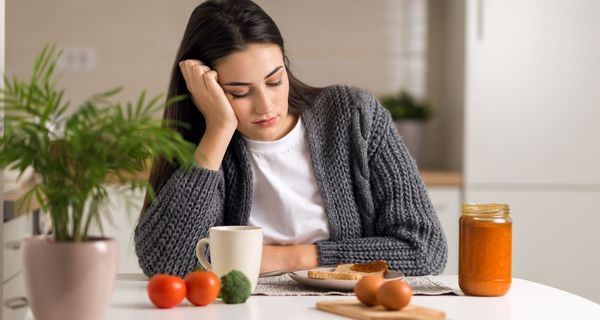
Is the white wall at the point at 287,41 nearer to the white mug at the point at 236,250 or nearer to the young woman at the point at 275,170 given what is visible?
the young woman at the point at 275,170

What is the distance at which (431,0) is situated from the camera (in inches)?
159

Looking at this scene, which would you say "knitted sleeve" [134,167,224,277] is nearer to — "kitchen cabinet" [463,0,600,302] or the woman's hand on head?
the woman's hand on head

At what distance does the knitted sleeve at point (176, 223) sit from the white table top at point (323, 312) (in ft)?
0.83

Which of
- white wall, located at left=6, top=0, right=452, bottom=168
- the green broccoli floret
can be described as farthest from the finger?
white wall, located at left=6, top=0, right=452, bottom=168

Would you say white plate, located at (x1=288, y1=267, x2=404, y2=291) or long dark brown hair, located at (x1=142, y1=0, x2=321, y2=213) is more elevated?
long dark brown hair, located at (x1=142, y1=0, x2=321, y2=213)

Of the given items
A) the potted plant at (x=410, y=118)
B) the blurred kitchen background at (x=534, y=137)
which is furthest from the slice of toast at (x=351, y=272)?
the potted plant at (x=410, y=118)

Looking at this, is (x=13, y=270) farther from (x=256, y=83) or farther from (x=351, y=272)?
(x=351, y=272)

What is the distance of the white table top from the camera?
3.97 feet

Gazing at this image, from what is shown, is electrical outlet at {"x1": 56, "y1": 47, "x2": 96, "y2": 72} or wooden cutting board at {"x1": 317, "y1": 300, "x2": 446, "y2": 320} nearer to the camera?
wooden cutting board at {"x1": 317, "y1": 300, "x2": 446, "y2": 320}

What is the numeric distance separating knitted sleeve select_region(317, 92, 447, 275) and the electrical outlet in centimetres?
228

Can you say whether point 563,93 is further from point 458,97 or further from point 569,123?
point 458,97

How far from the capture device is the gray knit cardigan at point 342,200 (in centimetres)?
171

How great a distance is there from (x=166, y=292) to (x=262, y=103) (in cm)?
66

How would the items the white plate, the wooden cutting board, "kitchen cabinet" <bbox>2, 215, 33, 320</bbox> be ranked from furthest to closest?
1. "kitchen cabinet" <bbox>2, 215, 33, 320</bbox>
2. the white plate
3. the wooden cutting board
